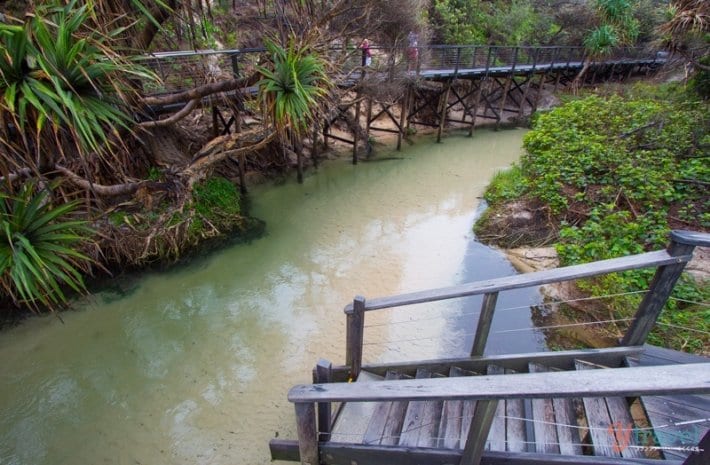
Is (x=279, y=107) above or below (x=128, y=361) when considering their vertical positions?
above

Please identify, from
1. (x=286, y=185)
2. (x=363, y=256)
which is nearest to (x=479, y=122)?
(x=286, y=185)

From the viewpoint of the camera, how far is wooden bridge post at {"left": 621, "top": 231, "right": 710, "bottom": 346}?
197 cm

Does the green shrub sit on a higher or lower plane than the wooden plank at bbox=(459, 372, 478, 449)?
lower

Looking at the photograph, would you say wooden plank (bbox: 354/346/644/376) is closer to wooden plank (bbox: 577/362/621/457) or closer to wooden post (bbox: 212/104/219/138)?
wooden plank (bbox: 577/362/621/457)

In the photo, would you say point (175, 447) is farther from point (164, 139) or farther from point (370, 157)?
point (370, 157)

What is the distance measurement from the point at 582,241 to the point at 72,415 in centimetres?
567

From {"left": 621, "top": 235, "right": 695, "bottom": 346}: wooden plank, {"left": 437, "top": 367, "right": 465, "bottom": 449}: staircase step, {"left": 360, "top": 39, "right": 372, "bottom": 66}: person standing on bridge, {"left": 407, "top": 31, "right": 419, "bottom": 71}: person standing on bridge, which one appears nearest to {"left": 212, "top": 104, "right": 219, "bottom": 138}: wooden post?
{"left": 360, "top": 39, "right": 372, "bottom": 66}: person standing on bridge

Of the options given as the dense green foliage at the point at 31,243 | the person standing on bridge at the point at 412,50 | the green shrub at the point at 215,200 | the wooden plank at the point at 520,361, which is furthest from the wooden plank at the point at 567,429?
the person standing on bridge at the point at 412,50

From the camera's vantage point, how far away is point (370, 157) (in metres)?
10.9

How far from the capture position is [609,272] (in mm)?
2172

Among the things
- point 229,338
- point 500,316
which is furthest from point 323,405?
point 500,316

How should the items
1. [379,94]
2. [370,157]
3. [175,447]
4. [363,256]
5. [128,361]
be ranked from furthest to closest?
[370,157] → [379,94] → [363,256] → [128,361] → [175,447]

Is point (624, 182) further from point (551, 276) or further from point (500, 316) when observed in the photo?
point (551, 276)

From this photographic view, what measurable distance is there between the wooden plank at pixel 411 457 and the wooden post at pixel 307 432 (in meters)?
0.09
